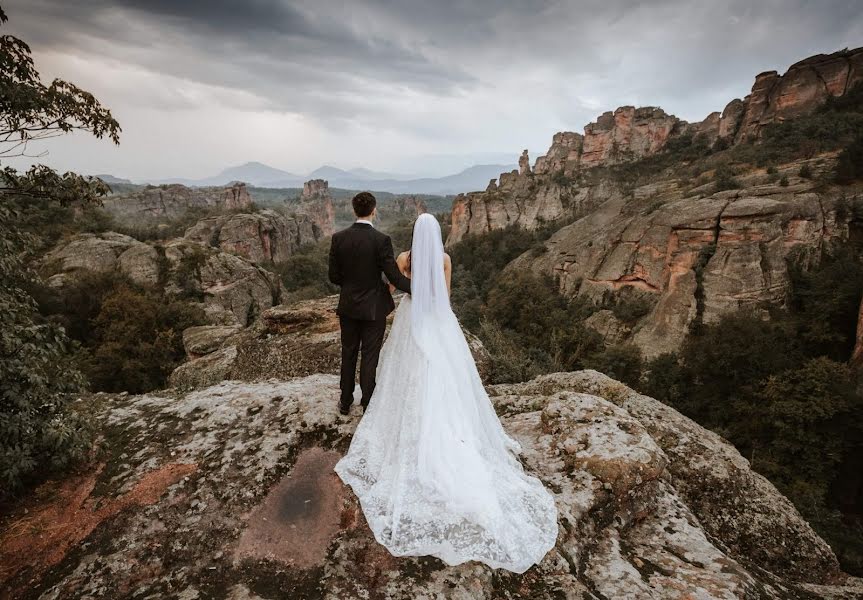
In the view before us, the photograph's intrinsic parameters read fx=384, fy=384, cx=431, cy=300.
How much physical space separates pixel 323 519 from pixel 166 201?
418 feet

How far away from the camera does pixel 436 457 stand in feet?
11.4

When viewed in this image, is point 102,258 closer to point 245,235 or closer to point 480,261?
point 245,235

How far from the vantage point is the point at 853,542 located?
472 inches

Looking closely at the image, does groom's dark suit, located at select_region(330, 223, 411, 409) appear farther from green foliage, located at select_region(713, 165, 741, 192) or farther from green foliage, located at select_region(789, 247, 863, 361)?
green foliage, located at select_region(713, 165, 741, 192)

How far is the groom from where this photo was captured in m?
4.18

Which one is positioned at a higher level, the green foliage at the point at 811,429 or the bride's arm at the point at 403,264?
the bride's arm at the point at 403,264

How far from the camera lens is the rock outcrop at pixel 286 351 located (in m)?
A: 8.48

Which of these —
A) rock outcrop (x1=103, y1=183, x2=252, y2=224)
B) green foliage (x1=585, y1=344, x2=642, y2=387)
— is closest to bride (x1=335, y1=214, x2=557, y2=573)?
green foliage (x1=585, y1=344, x2=642, y2=387)

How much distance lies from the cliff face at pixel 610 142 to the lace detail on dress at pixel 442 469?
221 feet

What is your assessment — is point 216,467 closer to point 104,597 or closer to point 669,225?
point 104,597

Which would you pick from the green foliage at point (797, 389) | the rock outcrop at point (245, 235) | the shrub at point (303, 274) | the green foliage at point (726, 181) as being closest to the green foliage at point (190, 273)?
the rock outcrop at point (245, 235)

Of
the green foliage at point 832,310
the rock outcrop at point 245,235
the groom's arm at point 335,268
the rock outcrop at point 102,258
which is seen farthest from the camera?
the rock outcrop at point 245,235

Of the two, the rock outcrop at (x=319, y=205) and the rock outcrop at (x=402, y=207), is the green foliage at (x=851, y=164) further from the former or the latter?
the rock outcrop at (x=402, y=207)

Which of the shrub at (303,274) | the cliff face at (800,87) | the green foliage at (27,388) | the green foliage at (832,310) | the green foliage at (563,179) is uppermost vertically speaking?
the cliff face at (800,87)
